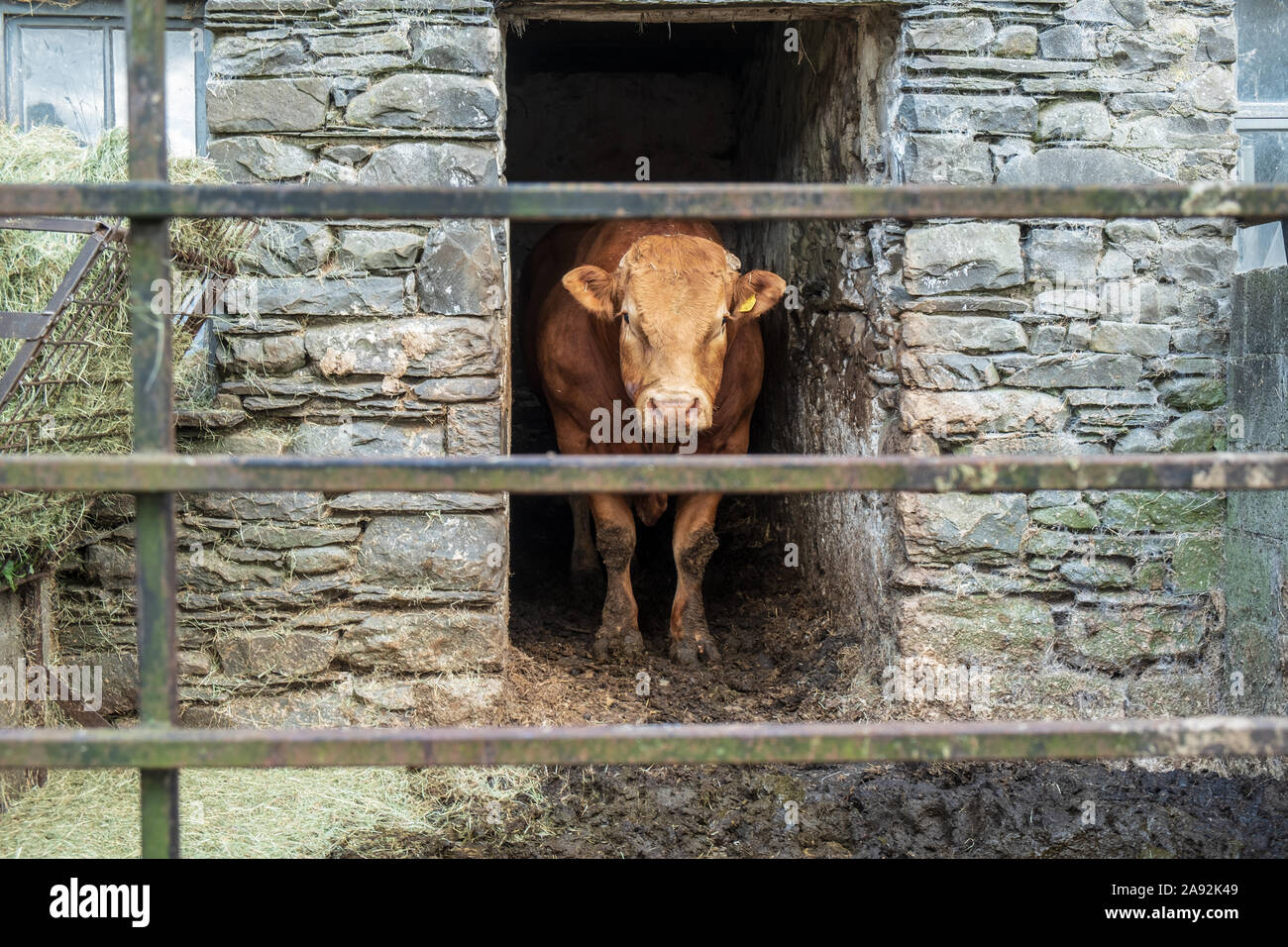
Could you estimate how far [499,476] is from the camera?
1.41m

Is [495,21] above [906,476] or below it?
above

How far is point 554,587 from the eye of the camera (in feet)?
21.1

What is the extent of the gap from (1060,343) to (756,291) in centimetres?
140

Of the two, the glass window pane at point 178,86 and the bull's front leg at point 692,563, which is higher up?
the glass window pane at point 178,86

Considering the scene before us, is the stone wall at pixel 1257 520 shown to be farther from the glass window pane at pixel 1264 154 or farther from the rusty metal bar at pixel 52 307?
the rusty metal bar at pixel 52 307

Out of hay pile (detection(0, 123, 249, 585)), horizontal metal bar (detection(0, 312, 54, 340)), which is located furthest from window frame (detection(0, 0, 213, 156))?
horizontal metal bar (detection(0, 312, 54, 340))

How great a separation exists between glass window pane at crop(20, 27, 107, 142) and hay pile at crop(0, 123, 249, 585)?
3.26 feet

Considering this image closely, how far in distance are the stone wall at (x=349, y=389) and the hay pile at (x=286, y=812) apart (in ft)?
1.03

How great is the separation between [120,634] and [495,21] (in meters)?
2.72

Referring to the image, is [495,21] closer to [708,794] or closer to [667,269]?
[667,269]

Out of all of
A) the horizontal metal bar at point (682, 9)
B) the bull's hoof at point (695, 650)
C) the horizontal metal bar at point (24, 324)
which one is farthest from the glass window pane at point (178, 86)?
the bull's hoof at point (695, 650)

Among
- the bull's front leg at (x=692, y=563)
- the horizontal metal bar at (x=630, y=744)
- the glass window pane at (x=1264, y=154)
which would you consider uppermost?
the glass window pane at (x=1264, y=154)

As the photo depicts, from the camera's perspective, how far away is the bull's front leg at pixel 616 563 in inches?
208
